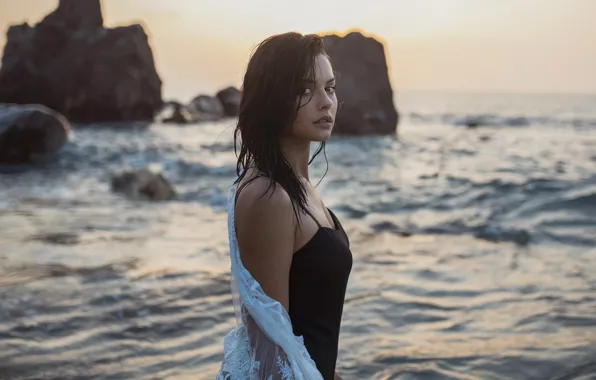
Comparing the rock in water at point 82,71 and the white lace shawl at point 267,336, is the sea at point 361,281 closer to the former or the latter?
the white lace shawl at point 267,336

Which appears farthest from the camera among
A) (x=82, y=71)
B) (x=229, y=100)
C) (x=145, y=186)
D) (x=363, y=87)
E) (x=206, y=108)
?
(x=229, y=100)

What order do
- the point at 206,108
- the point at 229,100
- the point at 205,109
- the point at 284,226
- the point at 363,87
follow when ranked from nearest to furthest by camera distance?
the point at 284,226 < the point at 363,87 < the point at 205,109 < the point at 206,108 < the point at 229,100

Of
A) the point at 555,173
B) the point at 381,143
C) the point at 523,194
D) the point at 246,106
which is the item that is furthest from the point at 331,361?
the point at 381,143

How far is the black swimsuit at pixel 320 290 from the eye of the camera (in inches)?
75.8

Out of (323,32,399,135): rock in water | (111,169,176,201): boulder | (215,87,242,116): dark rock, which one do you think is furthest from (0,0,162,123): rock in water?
(111,169,176,201): boulder

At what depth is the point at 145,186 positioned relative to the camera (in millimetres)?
11633

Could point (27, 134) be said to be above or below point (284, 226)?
below

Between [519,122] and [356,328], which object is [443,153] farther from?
[519,122]

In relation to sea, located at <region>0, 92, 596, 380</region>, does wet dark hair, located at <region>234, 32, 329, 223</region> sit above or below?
above

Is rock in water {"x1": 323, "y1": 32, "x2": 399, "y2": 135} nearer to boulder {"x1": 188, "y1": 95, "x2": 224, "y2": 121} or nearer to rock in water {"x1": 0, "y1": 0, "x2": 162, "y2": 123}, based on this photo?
boulder {"x1": 188, "y1": 95, "x2": 224, "y2": 121}

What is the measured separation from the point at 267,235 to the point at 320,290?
0.24 metres

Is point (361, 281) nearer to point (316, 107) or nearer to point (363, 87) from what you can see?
point (316, 107)

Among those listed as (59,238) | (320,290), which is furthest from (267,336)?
(59,238)

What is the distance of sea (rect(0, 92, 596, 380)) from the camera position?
180 inches
